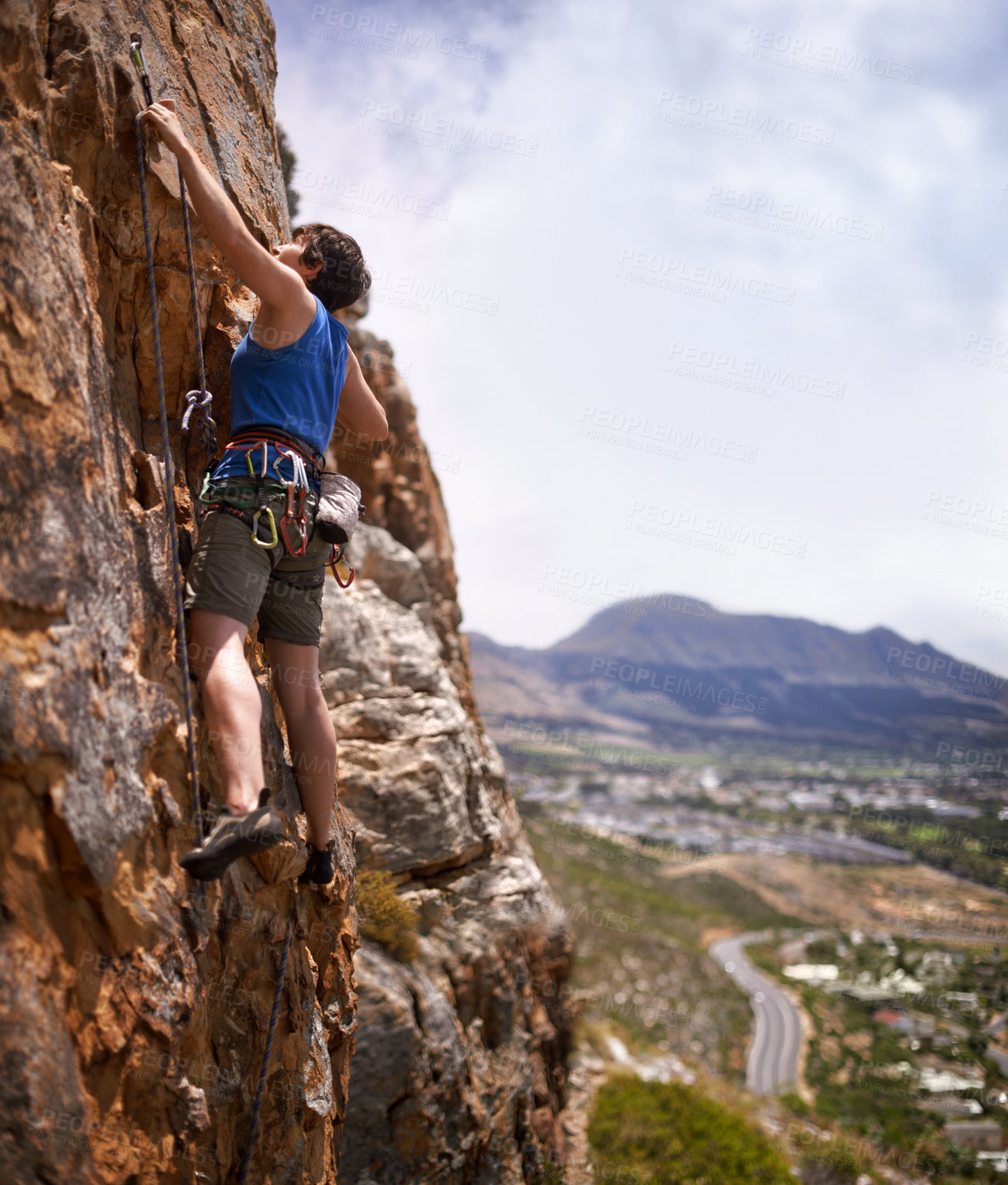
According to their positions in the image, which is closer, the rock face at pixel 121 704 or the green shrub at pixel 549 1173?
the rock face at pixel 121 704

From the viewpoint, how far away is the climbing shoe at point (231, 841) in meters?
2.73

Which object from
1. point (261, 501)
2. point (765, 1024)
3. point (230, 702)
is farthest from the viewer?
point (765, 1024)

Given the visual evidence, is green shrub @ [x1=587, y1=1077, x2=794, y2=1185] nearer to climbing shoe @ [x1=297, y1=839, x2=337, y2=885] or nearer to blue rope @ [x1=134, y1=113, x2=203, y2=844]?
climbing shoe @ [x1=297, y1=839, x2=337, y2=885]

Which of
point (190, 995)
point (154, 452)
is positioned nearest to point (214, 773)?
point (190, 995)

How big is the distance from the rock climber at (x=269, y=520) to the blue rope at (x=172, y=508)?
0.07 meters

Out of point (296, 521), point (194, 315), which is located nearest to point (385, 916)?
point (296, 521)

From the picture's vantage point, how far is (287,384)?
351 centimetres

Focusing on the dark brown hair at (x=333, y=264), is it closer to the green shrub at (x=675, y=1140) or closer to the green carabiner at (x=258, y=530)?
the green carabiner at (x=258, y=530)

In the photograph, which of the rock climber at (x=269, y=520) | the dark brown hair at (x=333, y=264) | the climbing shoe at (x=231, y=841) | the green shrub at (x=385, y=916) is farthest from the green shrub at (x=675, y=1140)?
the dark brown hair at (x=333, y=264)

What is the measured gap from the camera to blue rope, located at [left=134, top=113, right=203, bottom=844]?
296 centimetres

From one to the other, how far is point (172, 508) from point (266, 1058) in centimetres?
278

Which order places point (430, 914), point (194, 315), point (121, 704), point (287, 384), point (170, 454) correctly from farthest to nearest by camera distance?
point (430, 914) < point (194, 315) < point (287, 384) < point (170, 454) < point (121, 704)

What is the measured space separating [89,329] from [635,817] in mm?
92733

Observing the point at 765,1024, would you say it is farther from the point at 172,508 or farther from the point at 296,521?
the point at 172,508
